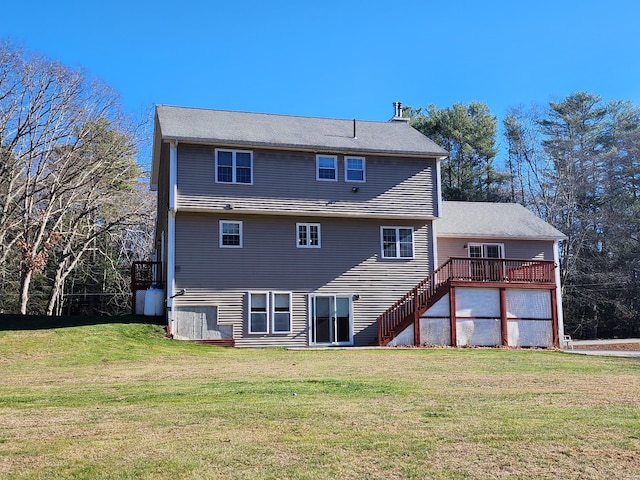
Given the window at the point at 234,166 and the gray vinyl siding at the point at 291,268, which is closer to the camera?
the gray vinyl siding at the point at 291,268

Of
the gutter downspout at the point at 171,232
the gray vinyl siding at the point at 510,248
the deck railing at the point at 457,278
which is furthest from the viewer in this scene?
the gray vinyl siding at the point at 510,248

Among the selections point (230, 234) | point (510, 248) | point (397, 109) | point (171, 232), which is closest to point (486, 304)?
point (510, 248)

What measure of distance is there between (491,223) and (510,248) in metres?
1.41

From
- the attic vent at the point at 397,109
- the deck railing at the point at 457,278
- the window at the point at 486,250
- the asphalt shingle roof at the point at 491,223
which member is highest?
A: the attic vent at the point at 397,109

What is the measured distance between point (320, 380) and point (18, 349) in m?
9.07

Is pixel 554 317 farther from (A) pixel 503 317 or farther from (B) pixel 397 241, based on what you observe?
(B) pixel 397 241

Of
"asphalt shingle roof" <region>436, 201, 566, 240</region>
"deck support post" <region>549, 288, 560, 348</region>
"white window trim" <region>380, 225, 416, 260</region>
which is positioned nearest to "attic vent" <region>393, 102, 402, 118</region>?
"asphalt shingle roof" <region>436, 201, 566, 240</region>

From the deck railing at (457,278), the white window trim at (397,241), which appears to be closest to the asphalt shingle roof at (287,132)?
the white window trim at (397,241)

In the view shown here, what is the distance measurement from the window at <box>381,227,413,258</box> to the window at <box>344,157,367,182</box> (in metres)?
2.09

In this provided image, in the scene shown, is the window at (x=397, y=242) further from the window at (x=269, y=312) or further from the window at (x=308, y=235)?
the window at (x=269, y=312)

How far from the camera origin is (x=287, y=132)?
2469 centimetres

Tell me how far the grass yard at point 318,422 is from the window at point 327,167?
1115 centimetres

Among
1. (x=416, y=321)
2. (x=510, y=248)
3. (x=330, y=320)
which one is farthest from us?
(x=510, y=248)

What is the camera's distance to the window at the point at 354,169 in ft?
79.5
